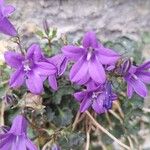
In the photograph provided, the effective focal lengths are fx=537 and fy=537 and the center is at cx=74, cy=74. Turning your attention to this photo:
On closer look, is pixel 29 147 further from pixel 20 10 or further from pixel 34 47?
pixel 20 10

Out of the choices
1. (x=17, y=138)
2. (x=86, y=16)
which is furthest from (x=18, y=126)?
(x=86, y=16)

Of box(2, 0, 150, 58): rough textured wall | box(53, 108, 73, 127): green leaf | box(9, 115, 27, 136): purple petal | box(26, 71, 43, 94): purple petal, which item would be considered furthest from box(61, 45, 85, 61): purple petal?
box(2, 0, 150, 58): rough textured wall

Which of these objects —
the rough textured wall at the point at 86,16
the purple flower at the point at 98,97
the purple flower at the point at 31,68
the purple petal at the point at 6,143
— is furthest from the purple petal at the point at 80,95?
the rough textured wall at the point at 86,16

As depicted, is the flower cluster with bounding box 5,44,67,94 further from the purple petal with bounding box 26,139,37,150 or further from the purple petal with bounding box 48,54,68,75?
the purple petal with bounding box 26,139,37,150

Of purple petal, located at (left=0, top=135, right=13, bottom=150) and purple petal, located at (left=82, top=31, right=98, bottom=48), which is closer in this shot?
purple petal, located at (left=82, top=31, right=98, bottom=48)

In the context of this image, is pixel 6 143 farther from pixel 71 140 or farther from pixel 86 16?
pixel 86 16

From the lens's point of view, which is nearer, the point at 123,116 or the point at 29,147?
the point at 29,147

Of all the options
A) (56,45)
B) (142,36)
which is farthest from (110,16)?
(56,45)
